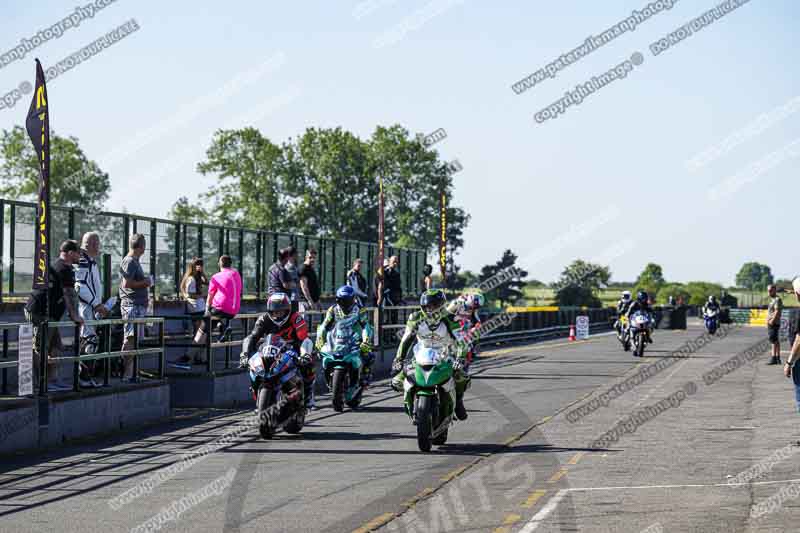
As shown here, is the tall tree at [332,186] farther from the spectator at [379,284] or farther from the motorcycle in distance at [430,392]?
the motorcycle in distance at [430,392]

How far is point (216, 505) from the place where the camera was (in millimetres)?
10055

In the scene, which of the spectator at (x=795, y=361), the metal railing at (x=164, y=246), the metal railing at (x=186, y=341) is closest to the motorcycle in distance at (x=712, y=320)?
the metal railing at (x=186, y=341)

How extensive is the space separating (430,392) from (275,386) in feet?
7.60

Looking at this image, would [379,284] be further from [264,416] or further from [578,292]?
[578,292]

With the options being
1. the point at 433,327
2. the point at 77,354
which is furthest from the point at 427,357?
the point at 77,354

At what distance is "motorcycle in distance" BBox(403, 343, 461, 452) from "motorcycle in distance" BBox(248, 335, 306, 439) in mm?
1696

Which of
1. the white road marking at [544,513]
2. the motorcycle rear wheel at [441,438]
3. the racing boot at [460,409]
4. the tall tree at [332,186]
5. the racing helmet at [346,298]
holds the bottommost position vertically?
the white road marking at [544,513]

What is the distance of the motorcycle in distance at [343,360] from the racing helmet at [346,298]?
13cm

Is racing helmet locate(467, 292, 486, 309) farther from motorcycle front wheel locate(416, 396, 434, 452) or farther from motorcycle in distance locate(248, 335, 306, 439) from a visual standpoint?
motorcycle front wheel locate(416, 396, 434, 452)

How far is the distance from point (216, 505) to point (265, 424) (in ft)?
15.4

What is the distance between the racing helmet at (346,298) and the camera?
18188 mm

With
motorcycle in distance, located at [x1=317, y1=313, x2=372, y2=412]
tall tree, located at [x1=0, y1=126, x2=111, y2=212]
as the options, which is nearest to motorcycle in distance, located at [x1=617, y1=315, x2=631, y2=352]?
motorcycle in distance, located at [x1=317, y1=313, x2=372, y2=412]

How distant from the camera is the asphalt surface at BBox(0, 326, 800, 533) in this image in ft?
30.8

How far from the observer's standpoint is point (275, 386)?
49.1 feet
